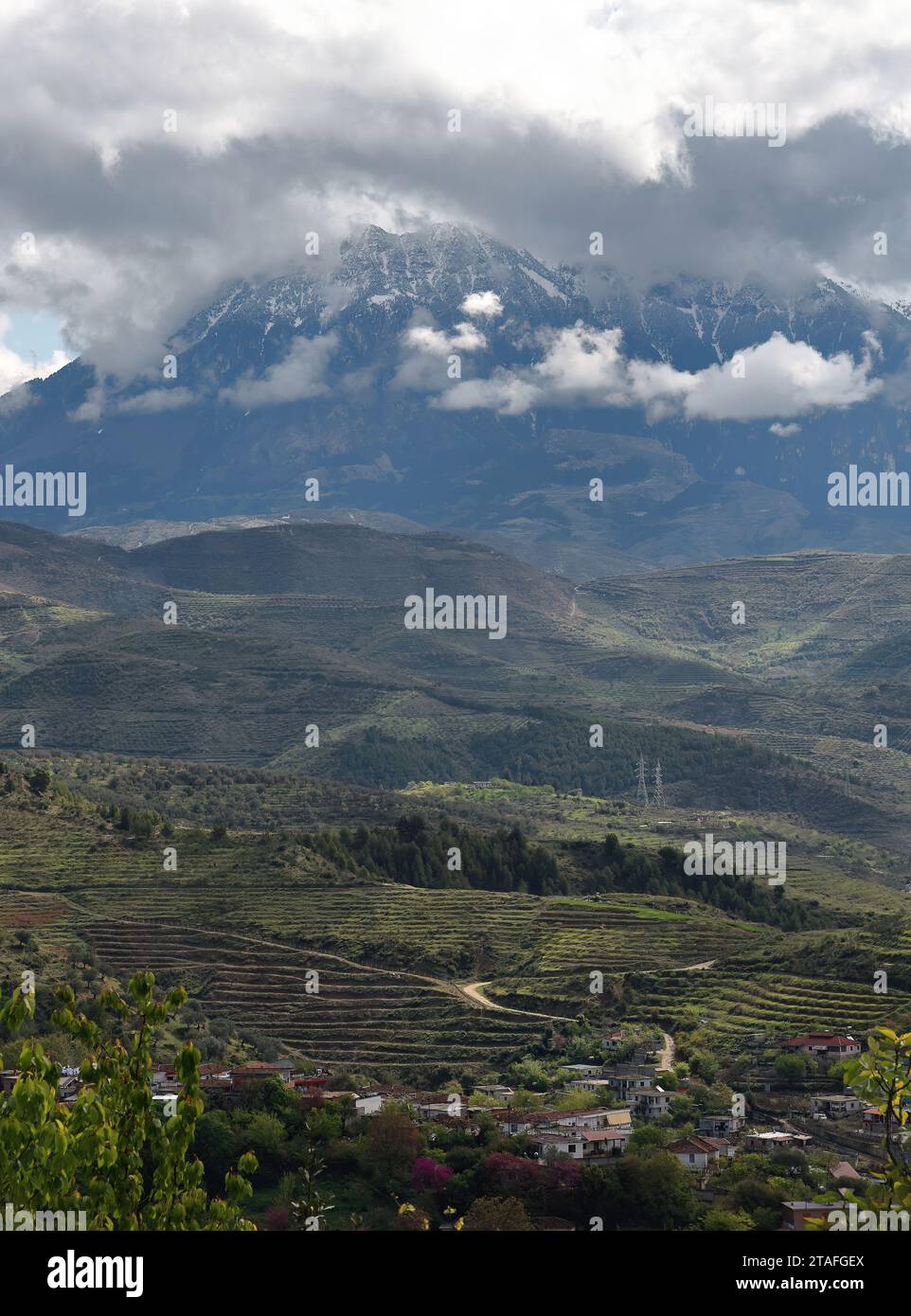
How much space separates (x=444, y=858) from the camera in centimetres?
11781

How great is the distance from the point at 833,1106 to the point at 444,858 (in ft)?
176

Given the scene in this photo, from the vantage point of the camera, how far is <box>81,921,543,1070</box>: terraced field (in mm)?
79500

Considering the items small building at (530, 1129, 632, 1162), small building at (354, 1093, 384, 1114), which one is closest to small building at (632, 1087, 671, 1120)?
small building at (530, 1129, 632, 1162)

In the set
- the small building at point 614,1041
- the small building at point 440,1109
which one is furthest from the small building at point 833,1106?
the small building at point 440,1109

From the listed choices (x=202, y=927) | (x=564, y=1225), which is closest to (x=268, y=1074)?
(x=564, y=1225)

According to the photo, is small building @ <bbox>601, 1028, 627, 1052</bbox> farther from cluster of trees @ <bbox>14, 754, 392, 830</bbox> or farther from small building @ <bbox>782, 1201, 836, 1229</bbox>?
cluster of trees @ <bbox>14, 754, 392, 830</bbox>

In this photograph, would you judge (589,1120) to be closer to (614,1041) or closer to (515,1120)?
(515,1120)

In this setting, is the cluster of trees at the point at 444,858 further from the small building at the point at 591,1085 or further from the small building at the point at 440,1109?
the small building at the point at 440,1109

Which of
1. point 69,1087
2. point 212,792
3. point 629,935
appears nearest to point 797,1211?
point 69,1087

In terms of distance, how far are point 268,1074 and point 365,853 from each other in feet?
171

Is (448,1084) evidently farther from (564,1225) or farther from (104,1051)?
(104,1051)

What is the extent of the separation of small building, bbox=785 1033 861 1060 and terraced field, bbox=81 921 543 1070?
→ 42.3 feet

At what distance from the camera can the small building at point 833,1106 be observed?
6612 cm
